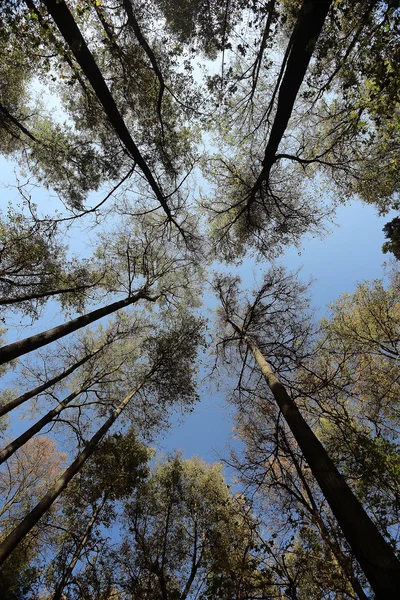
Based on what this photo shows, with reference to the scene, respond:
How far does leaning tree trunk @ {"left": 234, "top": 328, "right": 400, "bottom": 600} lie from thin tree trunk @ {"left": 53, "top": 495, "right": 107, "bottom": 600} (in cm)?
621

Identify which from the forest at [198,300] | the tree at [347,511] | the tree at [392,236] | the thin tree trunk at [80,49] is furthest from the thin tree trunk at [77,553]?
the tree at [392,236]

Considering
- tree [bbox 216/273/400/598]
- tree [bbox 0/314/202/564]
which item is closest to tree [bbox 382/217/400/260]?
tree [bbox 216/273/400/598]

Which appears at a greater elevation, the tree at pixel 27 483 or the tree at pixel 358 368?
the tree at pixel 358 368

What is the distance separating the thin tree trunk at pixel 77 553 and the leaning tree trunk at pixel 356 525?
6.21 metres

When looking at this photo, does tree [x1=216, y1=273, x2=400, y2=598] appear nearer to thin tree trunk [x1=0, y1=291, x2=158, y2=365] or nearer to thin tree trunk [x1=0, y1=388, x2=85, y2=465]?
thin tree trunk [x1=0, y1=291, x2=158, y2=365]

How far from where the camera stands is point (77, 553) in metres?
6.75

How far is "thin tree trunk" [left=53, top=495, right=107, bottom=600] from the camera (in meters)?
5.89

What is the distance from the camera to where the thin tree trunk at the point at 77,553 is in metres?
5.89

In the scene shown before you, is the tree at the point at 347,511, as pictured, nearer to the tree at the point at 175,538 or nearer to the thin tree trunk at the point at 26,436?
the tree at the point at 175,538

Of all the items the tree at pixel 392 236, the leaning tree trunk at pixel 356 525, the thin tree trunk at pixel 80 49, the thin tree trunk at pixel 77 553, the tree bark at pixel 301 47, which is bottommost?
the thin tree trunk at pixel 77 553

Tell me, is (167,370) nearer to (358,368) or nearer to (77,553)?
(77,553)

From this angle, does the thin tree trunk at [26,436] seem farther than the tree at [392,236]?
No

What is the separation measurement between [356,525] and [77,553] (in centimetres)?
733

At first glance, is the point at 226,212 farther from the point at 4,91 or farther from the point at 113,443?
the point at 113,443
